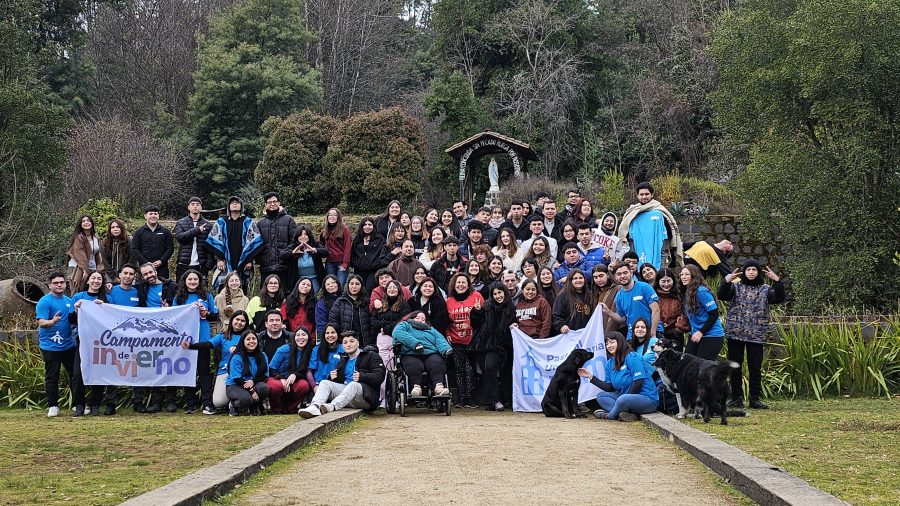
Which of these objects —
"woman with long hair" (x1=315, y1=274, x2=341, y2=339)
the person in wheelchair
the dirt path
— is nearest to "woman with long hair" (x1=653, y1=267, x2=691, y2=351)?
the dirt path

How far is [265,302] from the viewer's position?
1471 centimetres

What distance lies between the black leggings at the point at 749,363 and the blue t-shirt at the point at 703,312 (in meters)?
0.75

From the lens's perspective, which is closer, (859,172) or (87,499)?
(87,499)

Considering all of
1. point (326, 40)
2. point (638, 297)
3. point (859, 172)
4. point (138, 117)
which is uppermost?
point (326, 40)

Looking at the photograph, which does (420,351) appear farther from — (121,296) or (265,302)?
(121,296)

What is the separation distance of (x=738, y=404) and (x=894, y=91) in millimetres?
8451

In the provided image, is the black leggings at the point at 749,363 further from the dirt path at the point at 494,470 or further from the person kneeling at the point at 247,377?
the person kneeling at the point at 247,377

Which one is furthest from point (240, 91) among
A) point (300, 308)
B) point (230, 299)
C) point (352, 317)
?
point (352, 317)

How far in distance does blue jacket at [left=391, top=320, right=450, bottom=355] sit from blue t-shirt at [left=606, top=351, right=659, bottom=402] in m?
1.98

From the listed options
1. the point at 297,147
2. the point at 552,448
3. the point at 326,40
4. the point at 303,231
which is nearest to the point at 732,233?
the point at 297,147

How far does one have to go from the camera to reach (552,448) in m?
9.73

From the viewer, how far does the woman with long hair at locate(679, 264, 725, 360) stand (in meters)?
12.9

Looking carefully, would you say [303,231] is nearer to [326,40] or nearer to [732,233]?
[732,233]

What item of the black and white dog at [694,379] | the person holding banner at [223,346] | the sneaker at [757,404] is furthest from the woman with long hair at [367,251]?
the sneaker at [757,404]
